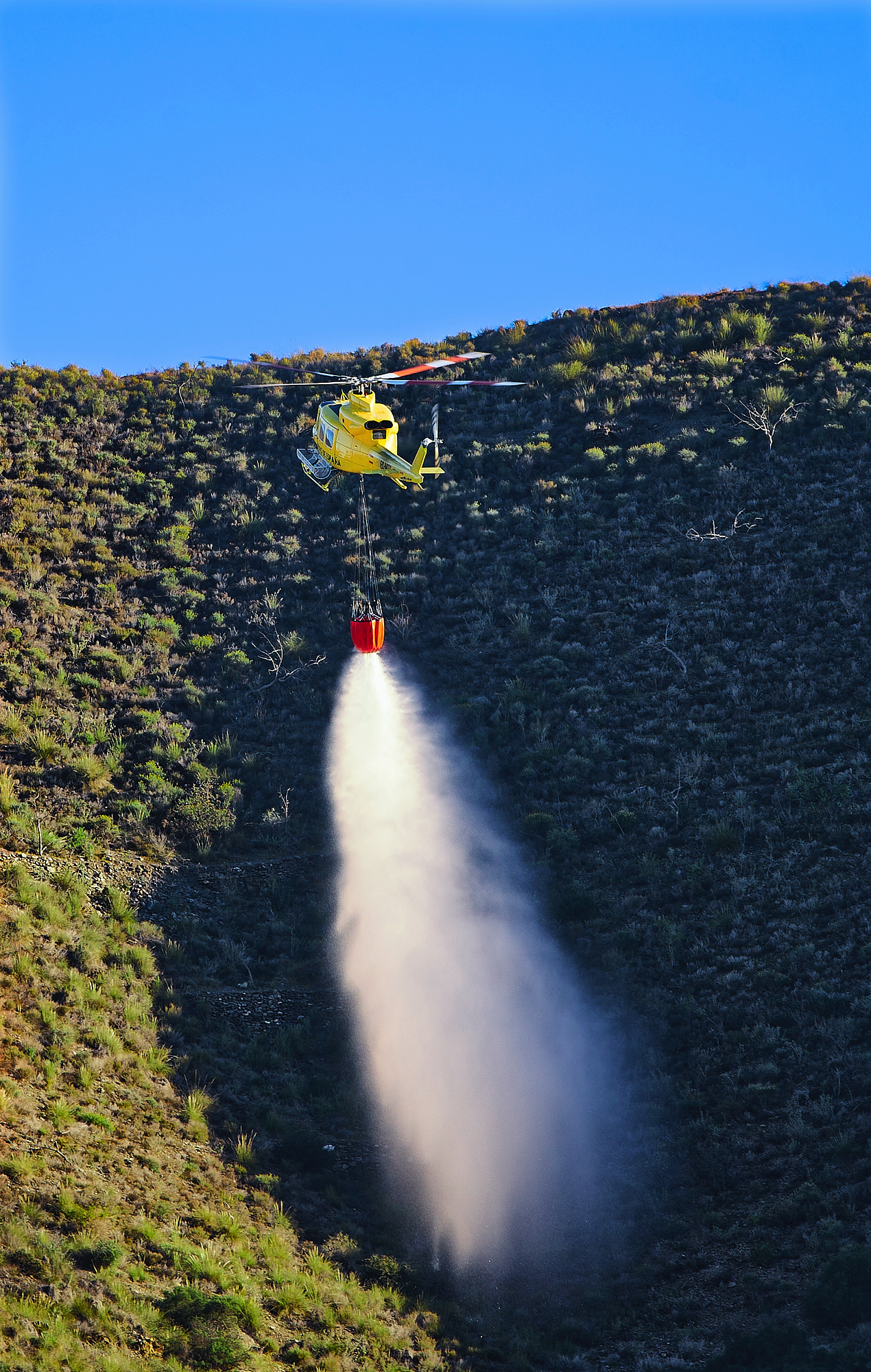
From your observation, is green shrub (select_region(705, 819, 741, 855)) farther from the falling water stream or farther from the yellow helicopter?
the yellow helicopter

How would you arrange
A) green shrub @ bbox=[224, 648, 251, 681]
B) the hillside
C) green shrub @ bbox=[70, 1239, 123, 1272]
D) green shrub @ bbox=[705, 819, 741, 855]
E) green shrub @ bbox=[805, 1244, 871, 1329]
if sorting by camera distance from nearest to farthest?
green shrub @ bbox=[70, 1239, 123, 1272] → green shrub @ bbox=[805, 1244, 871, 1329] → the hillside → green shrub @ bbox=[705, 819, 741, 855] → green shrub @ bbox=[224, 648, 251, 681]

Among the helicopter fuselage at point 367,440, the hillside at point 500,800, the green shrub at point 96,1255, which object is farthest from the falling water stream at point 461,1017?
the helicopter fuselage at point 367,440

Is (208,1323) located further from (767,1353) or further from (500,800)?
(500,800)

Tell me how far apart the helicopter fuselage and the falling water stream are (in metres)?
7.41

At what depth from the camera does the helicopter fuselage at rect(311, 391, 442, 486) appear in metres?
25.0

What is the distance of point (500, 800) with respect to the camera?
26.5 m

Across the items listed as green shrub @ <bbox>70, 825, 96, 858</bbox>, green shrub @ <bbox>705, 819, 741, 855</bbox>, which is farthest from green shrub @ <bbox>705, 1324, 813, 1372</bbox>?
green shrub @ <bbox>70, 825, 96, 858</bbox>

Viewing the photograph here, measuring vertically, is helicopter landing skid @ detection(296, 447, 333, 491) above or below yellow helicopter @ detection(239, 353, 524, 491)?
above

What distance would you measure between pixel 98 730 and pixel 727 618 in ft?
58.7

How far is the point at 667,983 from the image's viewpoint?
21.2 m

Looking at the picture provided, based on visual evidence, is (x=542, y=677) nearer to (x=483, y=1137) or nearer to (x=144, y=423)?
(x=483, y=1137)

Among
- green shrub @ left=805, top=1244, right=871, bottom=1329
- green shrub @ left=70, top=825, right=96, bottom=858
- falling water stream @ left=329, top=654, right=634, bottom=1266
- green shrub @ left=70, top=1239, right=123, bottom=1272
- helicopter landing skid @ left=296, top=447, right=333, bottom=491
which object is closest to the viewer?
green shrub @ left=70, top=1239, right=123, bottom=1272

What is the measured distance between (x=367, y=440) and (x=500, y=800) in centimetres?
943

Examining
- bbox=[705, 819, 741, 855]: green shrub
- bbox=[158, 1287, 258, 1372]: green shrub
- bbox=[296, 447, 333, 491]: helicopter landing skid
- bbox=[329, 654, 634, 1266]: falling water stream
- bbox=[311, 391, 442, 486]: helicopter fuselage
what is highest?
bbox=[296, 447, 333, 491]: helicopter landing skid
